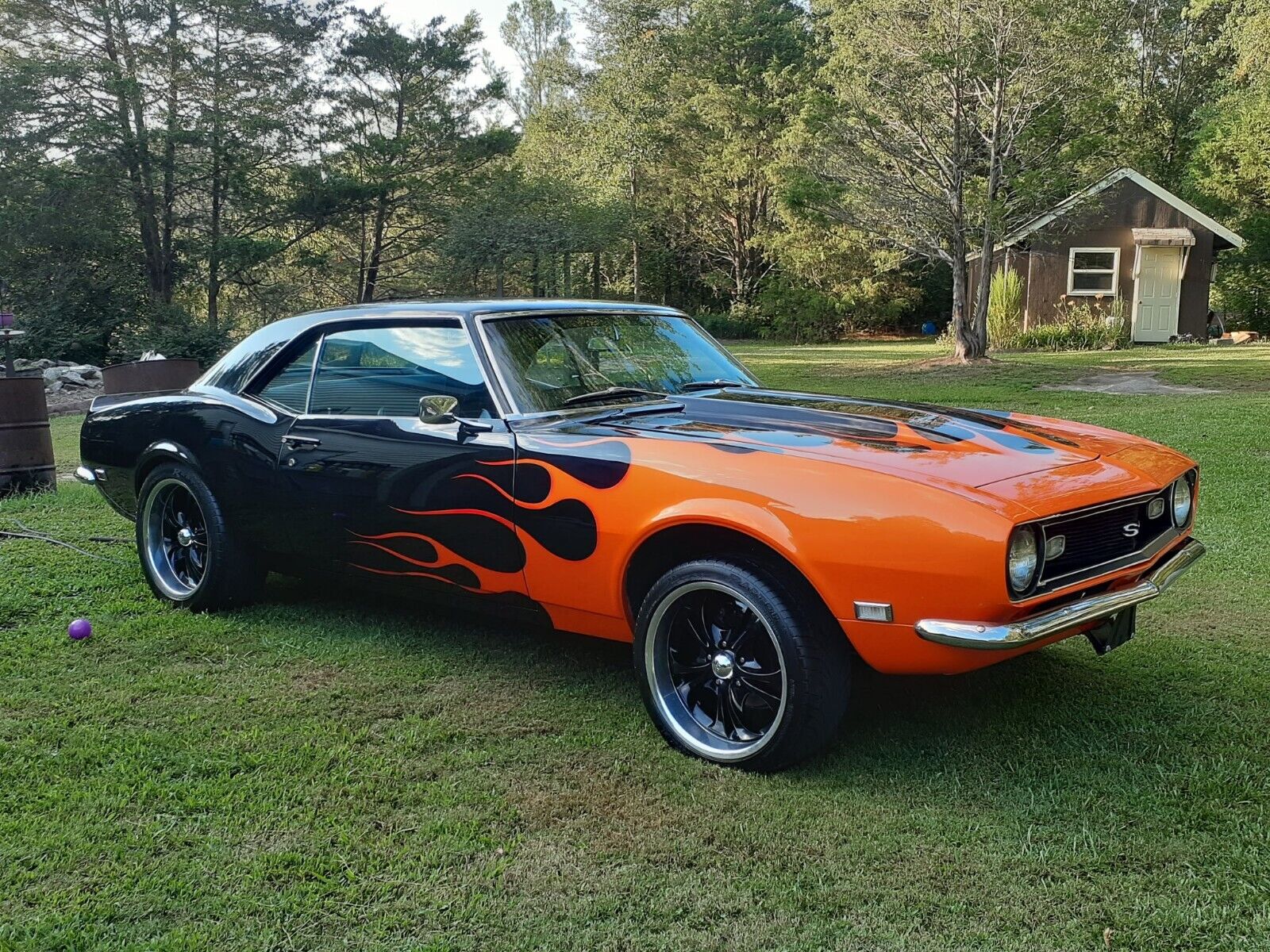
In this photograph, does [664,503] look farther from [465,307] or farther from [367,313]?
[367,313]

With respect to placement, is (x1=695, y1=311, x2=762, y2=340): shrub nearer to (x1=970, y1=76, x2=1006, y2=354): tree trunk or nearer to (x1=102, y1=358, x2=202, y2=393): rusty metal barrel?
(x1=970, y1=76, x2=1006, y2=354): tree trunk

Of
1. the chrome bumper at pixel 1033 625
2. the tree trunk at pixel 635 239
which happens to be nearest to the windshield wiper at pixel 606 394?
the chrome bumper at pixel 1033 625

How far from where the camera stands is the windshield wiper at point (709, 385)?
177 inches

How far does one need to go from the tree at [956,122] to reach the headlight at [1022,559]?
1602cm

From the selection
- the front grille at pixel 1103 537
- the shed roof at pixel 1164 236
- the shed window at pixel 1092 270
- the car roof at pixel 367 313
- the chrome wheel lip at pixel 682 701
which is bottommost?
the chrome wheel lip at pixel 682 701

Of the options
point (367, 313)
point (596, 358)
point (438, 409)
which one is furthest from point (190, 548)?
point (596, 358)

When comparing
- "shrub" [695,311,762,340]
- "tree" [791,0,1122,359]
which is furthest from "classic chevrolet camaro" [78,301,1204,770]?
"shrub" [695,311,762,340]

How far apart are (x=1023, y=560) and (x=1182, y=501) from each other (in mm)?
1185

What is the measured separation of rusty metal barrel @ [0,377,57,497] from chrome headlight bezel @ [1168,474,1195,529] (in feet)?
25.2

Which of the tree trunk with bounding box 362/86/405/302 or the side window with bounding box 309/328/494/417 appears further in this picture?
the tree trunk with bounding box 362/86/405/302

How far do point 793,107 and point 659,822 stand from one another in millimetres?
32940

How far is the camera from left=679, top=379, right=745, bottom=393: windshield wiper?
450 cm

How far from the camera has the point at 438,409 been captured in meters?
3.86

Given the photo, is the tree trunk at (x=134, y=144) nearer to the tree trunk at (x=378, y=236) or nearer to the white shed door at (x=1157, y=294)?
the tree trunk at (x=378, y=236)
